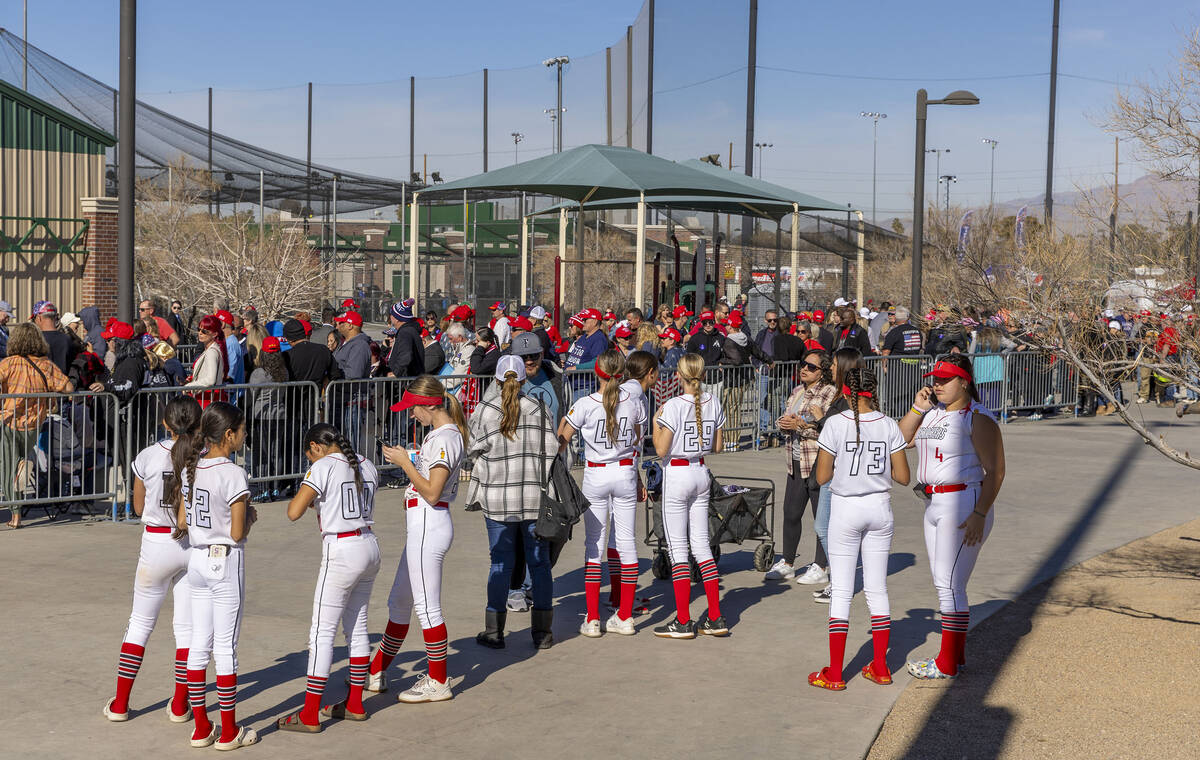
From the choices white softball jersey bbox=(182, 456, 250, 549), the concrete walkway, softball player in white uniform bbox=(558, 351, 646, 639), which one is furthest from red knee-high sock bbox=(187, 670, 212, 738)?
softball player in white uniform bbox=(558, 351, 646, 639)

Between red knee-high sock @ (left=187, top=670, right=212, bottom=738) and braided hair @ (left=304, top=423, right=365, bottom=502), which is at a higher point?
braided hair @ (left=304, top=423, right=365, bottom=502)

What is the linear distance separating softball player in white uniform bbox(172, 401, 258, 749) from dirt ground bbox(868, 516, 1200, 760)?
2991 mm

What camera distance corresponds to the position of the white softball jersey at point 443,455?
5.95 meters

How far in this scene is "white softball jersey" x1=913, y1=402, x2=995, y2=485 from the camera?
21.7ft

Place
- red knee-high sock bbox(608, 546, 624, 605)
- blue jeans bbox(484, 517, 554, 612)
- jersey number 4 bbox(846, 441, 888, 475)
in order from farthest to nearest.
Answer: red knee-high sock bbox(608, 546, 624, 605) → blue jeans bbox(484, 517, 554, 612) → jersey number 4 bbox(846, 441, 888, 475)

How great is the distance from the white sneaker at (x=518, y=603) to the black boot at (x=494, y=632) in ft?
3.05

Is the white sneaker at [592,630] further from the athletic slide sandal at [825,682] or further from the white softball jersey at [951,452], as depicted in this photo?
the white softball jersey at [951,452]

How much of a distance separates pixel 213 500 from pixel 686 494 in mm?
3055

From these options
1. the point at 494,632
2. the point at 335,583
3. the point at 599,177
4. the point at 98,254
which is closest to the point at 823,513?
the point at 494,632

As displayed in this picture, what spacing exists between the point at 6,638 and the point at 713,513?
4.65m

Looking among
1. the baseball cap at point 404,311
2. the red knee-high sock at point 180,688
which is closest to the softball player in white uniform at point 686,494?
the red knee-high sock at point 180,688

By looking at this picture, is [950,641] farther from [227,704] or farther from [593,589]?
[227,704]

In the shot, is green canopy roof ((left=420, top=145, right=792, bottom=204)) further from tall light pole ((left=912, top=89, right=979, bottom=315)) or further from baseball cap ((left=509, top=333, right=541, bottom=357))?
baseball cap ((left=509, top=333, right=541, bottom=357))

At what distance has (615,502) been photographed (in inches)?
295
